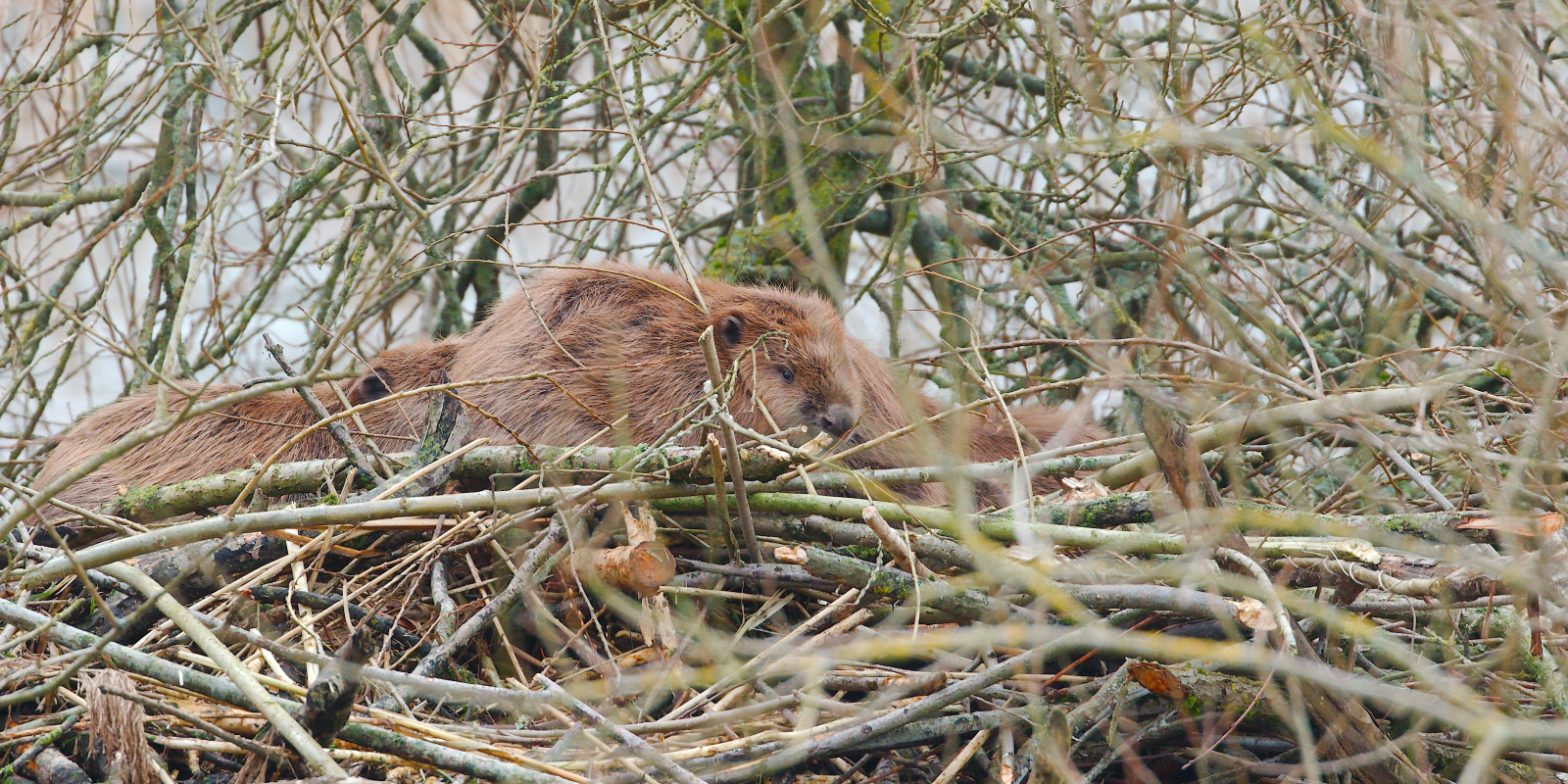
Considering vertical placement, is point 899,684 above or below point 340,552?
below

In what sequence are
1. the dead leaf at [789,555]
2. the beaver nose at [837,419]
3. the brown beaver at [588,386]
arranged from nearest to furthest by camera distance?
the dead leaf at [789,555] < the brown beaver at [588,386] < the beaver nose at [837,419]

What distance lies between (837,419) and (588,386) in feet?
2.58

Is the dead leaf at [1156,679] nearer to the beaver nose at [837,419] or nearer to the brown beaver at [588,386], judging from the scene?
the brown beaver at [588,386]

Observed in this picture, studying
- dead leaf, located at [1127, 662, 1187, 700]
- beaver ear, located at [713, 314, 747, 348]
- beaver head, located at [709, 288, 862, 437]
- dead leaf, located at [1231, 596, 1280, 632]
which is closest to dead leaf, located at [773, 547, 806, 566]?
dead leaf, located at [1127, 662, 1187, 700]

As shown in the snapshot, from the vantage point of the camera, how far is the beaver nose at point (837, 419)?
378 centimetres

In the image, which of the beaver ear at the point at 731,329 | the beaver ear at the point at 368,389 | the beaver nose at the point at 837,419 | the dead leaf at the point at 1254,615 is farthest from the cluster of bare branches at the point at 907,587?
the beaver nose at the point at 837,419

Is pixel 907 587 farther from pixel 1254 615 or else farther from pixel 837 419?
pixel 837 419

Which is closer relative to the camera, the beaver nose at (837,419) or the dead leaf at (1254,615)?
the dead leaf at (1254,615)

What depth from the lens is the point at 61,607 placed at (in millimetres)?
2781

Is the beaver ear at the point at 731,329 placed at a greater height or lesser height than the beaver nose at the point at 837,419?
greater

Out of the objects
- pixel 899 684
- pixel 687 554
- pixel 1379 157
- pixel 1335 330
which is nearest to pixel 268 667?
pixel 687 554

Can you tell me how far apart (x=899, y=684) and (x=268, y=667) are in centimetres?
133

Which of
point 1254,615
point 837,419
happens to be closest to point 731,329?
point 837,419

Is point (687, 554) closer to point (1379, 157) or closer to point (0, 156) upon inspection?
point (1379, 157)
